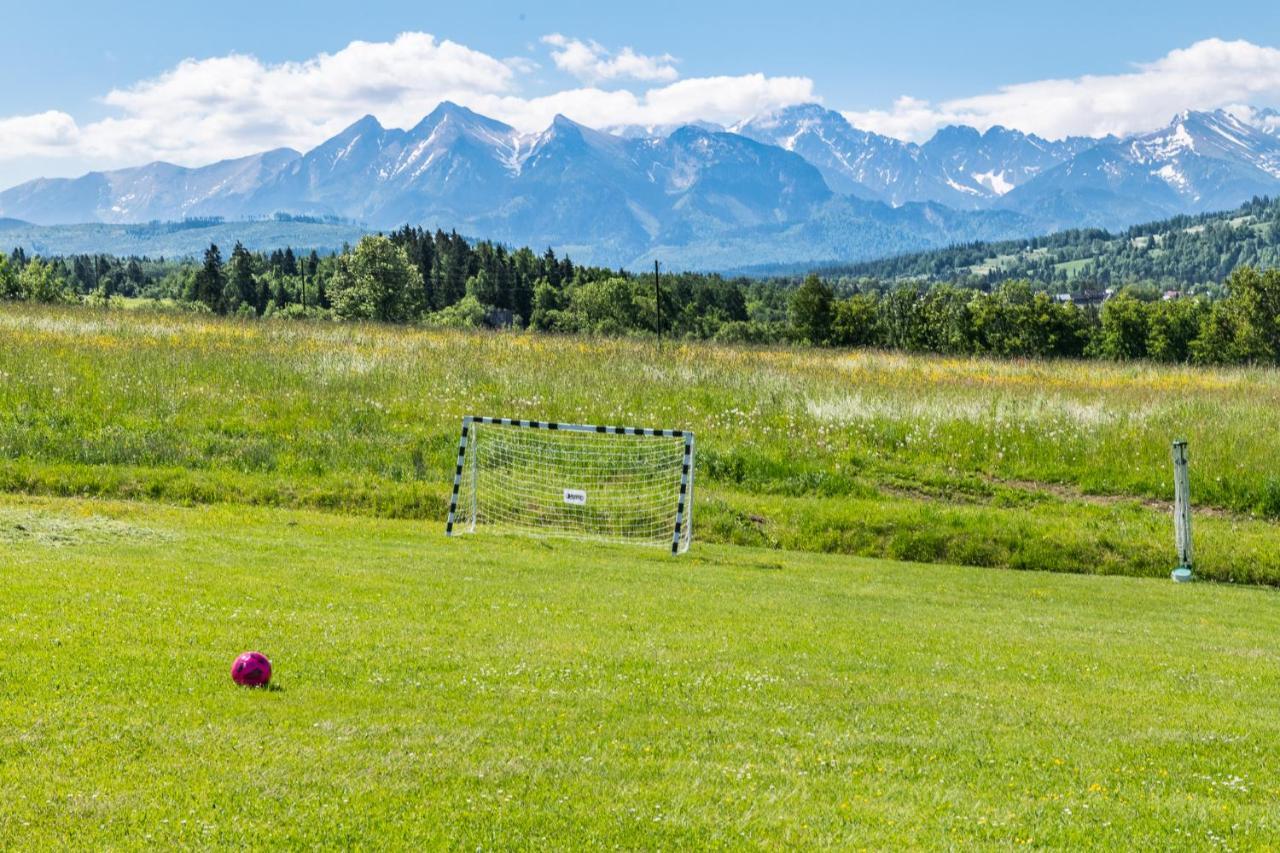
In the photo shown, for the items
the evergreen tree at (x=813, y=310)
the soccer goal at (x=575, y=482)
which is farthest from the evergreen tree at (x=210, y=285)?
the soccer goal at (x=575, y=482)

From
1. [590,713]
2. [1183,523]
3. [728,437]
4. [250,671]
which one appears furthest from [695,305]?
[250,671]

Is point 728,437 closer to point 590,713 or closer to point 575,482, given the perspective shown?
point 575,482

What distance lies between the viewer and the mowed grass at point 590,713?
5.93m

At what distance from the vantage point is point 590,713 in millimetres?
7965

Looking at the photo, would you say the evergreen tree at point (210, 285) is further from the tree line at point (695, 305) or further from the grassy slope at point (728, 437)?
the grassy slope at point (728, 437)

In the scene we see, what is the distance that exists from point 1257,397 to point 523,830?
1163 inches

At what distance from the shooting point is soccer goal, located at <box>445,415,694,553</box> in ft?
66.2

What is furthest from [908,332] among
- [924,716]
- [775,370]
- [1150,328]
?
[924,716]

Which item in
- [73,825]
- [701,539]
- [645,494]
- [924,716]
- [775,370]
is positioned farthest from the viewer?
[775,370]

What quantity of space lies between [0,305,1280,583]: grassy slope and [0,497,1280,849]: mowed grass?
20.0ft

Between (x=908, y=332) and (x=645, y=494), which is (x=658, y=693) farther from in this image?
(x=908, y=332)

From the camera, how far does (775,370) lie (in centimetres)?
3272

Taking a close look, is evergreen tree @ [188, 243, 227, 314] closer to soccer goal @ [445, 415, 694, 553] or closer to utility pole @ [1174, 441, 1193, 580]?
soccer goal @ [445, 415, 694, 553]

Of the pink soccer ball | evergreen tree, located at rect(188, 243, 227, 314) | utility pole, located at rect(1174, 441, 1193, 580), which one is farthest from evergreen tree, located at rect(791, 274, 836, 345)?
the pink soccer ball
